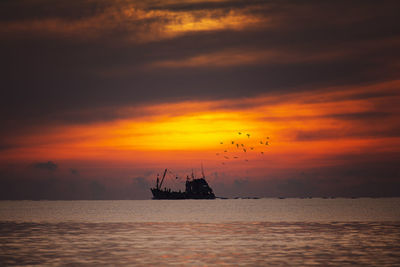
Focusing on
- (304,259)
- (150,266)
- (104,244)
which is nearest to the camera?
(150,266)

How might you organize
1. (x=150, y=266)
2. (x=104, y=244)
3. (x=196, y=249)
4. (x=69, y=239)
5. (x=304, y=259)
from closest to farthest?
(x=150, y=266) < (x=304, y=259) < (x=196, y=249) < (x=104, y=244) < (x=69, y=239)

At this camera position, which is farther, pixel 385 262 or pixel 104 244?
pixel 104 244

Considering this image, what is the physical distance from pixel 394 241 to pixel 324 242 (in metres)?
6.28

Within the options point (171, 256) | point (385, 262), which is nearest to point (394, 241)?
point (385, 262)

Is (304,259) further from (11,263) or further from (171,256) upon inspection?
(11,263)

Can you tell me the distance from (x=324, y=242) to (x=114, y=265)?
23.6m

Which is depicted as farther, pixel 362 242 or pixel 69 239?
pixel 69 239

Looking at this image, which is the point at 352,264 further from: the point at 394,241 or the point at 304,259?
the point at 394,241

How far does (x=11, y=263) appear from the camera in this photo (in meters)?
39.6

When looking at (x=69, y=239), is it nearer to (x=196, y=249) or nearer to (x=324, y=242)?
(x=196, y=249)

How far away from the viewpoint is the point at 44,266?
38.4 meters

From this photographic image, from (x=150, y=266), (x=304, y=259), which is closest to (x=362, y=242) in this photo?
(x=304, y=259)

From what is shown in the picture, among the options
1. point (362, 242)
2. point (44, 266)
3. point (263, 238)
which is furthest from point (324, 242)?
point (44, 266)

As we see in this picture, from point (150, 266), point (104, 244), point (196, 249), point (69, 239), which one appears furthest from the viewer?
point (69, 239)
